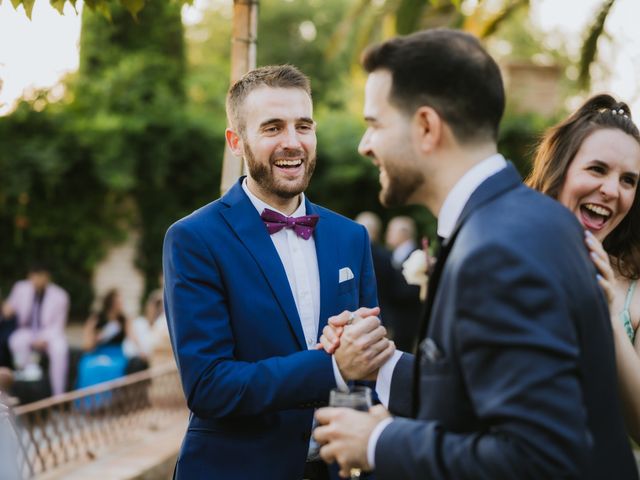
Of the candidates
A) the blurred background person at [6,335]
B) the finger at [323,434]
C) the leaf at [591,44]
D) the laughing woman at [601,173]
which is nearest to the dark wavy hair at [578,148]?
the laughing woman at [601,173]

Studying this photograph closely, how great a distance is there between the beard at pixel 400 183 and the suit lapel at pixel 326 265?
0.79 metres

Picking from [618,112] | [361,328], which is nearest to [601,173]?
[618,112]

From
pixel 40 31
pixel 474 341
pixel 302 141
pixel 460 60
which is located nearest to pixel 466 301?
pixel 474 341

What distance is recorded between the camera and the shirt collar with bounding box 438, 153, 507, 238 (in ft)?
5.75

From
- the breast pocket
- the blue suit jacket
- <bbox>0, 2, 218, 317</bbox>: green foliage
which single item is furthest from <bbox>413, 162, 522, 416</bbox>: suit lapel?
<bbox>0, 2, 218, 317</bbox>: green foliage

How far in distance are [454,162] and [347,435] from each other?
0.68 meters

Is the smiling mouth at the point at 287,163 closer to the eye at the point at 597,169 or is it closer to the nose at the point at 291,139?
the nose at the point at 291,139

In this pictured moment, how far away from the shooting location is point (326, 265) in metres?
2.65

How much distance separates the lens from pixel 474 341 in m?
1.49

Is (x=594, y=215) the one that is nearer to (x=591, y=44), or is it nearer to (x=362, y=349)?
(x=362, y=349)

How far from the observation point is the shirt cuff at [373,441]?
5.51 ft

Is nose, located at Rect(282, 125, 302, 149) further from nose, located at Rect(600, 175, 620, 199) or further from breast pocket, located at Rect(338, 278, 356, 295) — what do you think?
nose, located at Rect(600, 175, 620, 199)

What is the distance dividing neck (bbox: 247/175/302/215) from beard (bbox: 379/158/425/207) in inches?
35.7

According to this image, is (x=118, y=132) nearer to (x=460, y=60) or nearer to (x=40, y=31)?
(x=40, y=31)
